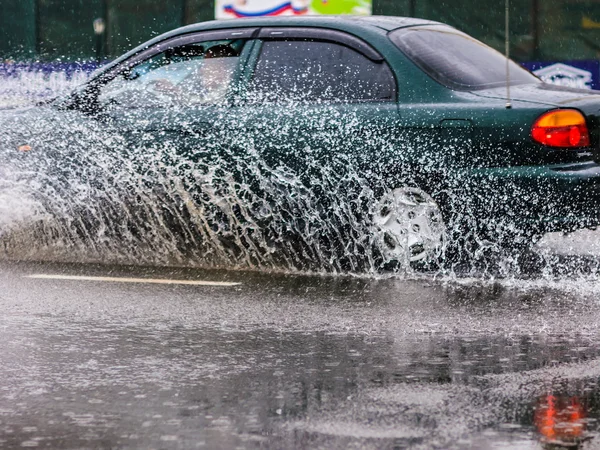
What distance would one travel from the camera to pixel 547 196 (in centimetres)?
746

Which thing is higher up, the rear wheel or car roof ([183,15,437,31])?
car roof ([183,15,437,31])

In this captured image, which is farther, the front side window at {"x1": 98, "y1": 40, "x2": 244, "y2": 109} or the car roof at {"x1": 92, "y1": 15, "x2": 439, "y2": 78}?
the front side window at {"x1": 98, "y1": 40, "x2": 244, "y2": 109}

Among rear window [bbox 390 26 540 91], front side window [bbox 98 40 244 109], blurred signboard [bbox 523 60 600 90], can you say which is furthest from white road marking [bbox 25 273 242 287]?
blurred signboard [bbox 523 60 600 90]

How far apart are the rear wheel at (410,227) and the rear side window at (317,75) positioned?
66 centimetres

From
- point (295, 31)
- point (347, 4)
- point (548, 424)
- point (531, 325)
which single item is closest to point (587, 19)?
point (347, 4)

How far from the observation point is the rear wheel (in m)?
7.77

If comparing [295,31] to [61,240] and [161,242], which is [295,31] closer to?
[161,242]

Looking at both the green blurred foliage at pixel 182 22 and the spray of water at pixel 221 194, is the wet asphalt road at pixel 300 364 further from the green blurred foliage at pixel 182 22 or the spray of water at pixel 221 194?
the green blurred foliage at pixel 182 22

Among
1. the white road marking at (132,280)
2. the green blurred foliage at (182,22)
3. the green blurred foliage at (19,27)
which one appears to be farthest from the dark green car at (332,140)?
the green blurred foliage at (19,27)

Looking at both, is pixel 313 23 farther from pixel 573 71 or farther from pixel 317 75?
pixel 573 71

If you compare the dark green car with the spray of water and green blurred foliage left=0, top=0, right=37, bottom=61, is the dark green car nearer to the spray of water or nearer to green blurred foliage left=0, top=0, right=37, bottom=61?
the spray of water

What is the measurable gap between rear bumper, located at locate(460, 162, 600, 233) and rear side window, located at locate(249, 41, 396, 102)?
3.10 feet

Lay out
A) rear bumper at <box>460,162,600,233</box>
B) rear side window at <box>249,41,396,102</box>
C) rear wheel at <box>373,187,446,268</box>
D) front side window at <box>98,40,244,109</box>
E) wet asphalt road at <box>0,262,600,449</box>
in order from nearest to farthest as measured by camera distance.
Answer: wet asphalt road at <box>0,262,600,449</box> < rear bumper at <box>460,162,600,233</box> < rear wheel at <box>373,187,446,268</box> < rear side window at <box>249,41,396,102</box> < front side window at <box>98,40,244,109</box>

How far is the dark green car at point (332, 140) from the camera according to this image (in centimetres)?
752
